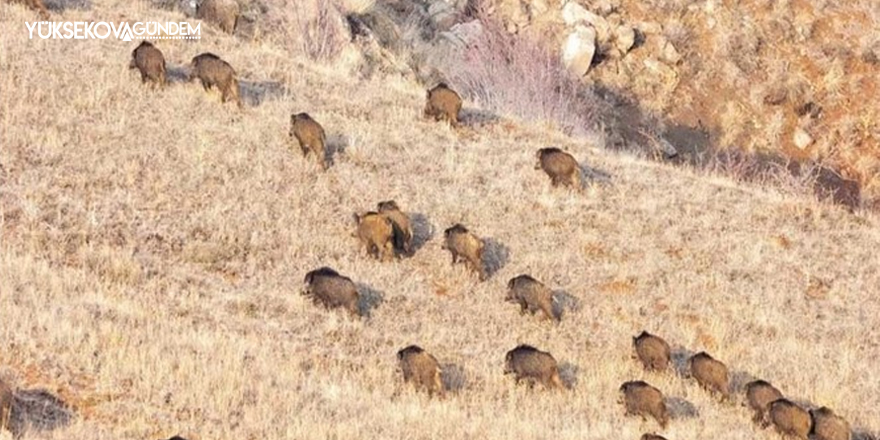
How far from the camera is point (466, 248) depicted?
18.8m

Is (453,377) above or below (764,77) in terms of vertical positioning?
below

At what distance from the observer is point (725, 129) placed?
37125 mm

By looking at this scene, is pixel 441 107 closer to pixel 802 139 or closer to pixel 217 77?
pixel 217 77

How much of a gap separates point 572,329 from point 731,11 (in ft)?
82.4

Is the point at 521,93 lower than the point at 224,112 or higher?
higher

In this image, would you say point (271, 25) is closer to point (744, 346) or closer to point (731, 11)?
point (744, 346)

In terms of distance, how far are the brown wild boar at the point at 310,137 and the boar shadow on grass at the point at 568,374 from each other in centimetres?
538

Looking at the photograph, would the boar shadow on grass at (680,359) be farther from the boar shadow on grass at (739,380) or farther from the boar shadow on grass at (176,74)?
the boar shadow on grass at (176,74)

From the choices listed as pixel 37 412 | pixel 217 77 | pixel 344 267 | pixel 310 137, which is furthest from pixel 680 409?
pixel 217 77

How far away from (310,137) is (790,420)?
806 cm

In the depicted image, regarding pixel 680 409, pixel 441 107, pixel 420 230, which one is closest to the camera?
pixel 680 409

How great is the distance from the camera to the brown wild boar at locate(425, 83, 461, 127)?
899 inches

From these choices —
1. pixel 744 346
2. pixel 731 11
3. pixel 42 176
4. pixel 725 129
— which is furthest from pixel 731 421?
pixel 731 11

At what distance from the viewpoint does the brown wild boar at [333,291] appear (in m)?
16.9
